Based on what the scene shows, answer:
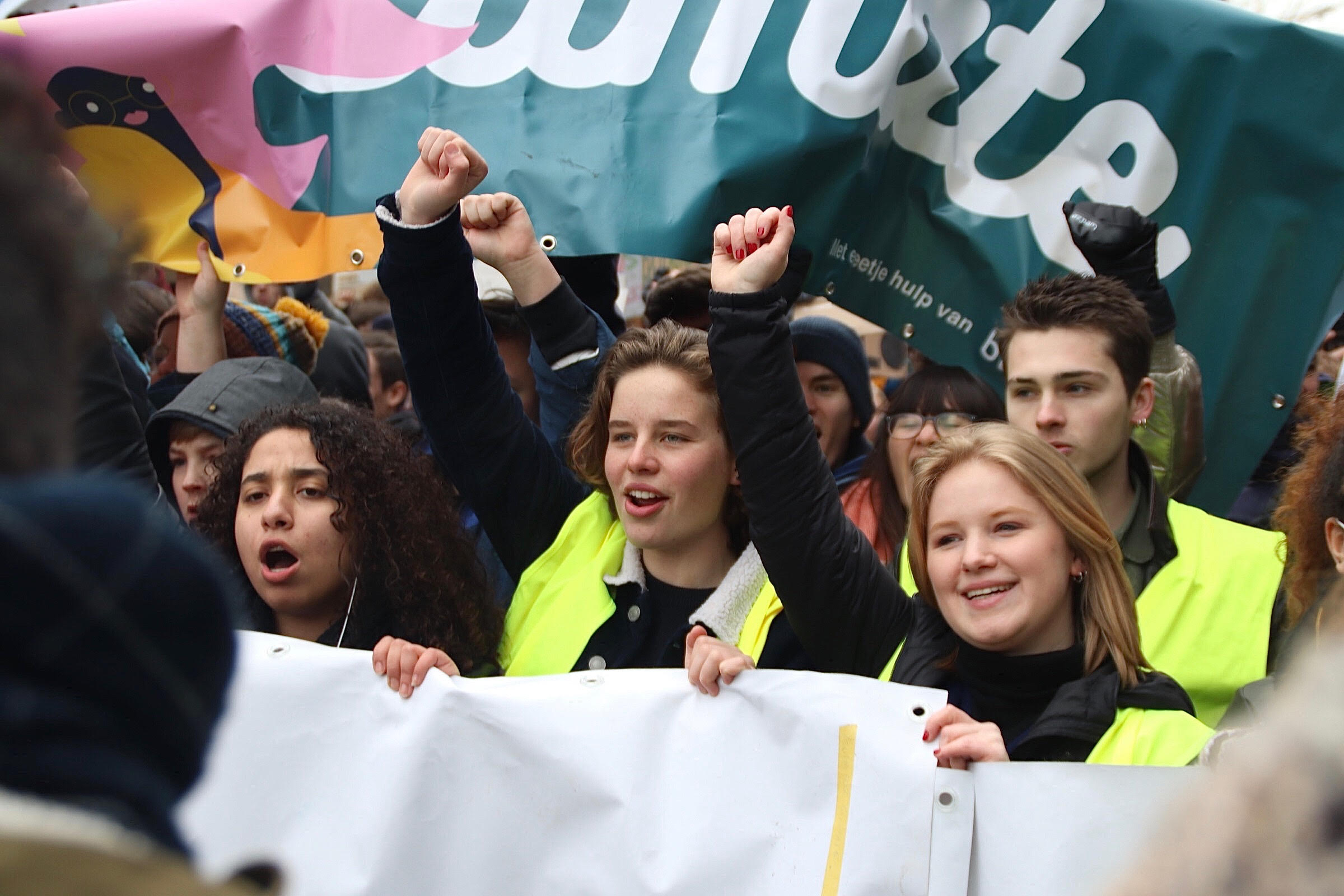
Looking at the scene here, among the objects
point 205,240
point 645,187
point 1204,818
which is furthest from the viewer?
point 205,240

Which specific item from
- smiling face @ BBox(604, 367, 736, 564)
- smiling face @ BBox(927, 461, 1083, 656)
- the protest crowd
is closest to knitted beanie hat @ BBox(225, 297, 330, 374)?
the protest crowd

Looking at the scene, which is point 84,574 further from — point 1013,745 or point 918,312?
point 918,312

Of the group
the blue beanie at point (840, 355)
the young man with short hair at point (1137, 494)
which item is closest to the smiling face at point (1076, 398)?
the young man with short hair at point (1137, 494)

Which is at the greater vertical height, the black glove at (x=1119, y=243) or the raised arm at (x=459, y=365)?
the black glove at (x=1119, y=243)

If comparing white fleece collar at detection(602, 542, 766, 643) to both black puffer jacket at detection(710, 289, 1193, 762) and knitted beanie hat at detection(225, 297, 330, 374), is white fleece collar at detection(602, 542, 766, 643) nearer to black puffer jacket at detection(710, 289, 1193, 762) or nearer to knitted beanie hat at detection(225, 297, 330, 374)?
black puffer jacket at detection(710, 289, 1193, 762)

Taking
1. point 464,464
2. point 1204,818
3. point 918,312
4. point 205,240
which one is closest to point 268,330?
point 205,240

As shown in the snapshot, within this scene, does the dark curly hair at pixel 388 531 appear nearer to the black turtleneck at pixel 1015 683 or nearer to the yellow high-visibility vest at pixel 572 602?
the yellow high-visibility vest at pixel 572 602

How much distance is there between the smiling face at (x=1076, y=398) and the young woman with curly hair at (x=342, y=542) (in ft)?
4.27

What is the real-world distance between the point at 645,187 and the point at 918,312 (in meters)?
0.76

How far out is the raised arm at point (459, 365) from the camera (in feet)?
8.93

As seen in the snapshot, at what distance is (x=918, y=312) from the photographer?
3318mm

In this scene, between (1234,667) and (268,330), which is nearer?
(1234,667)

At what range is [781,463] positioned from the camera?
2357 millimetres

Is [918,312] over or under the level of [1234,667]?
over
